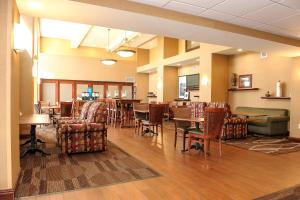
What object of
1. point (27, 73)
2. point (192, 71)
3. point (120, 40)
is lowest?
point (27, 73)

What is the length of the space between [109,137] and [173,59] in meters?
5.75

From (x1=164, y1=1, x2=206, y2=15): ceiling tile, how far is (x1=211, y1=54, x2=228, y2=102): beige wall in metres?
4.95

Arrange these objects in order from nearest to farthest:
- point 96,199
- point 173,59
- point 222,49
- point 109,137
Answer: point 96,199
point 109,137
point 222,49
point 173,59

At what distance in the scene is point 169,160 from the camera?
405 centimetres

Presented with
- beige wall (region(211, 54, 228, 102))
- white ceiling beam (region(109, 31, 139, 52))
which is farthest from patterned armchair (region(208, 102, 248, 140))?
white ceiling beam (region(109, 31, 139, 52))

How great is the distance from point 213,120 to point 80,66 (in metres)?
9.94

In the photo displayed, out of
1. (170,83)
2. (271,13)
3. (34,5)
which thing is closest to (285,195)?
(271,13)

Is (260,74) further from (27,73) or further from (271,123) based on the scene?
(27,73)

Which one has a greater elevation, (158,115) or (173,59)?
(173,59)

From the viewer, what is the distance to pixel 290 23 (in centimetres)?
427

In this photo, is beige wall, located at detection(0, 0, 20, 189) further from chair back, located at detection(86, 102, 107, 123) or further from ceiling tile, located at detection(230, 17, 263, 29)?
ceiling tile, located at detection(230, 17, 263, 29)

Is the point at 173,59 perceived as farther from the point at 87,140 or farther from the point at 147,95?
the point at 87,140

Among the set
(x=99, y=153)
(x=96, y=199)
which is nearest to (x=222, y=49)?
(x=99, y=153)

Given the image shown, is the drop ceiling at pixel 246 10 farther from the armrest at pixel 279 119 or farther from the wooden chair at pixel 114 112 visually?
the wooden chair at pixel 114 112
